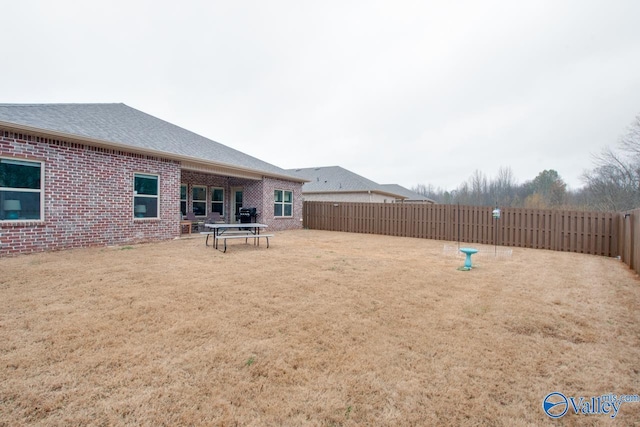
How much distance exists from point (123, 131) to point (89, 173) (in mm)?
2248

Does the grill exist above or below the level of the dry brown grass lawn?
above

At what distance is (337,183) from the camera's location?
22.7 m

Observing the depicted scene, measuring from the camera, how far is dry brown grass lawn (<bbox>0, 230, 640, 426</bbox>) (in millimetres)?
1856

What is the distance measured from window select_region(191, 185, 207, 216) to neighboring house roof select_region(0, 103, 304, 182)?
2428 millimetres

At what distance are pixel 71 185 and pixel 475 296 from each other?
32.7 feet

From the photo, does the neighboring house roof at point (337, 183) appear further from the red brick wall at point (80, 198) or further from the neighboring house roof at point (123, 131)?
the red brick wall at point (80, 198)

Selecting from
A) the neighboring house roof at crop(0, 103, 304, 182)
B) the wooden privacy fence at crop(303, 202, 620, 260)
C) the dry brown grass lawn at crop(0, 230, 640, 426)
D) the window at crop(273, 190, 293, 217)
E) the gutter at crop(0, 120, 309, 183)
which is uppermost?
the neighboring house roof at crop(0, 103, 304, 182)

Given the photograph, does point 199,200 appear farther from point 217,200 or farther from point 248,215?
point 248,215

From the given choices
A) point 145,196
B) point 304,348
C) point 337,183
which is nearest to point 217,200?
point 145,196

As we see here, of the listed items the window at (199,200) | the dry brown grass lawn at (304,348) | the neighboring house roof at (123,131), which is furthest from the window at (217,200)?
the dry brown grass lawn at (304,348)

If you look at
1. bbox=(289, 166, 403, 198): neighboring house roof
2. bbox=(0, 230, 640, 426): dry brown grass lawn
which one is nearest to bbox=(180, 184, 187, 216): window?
bbox=(0, 230, 640, 426): dry brown grass lawn

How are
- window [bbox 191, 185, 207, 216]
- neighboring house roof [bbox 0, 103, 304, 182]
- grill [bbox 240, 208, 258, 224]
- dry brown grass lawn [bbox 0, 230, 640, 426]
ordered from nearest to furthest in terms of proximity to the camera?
dry brown grass lawn [bbox 0, 230, 640, 426] < neighboring house roof [bbox 0, 103, 304, 182] < grill [bbox 240, 208, 258, 224] < window [bbox 191, 185, 207, 216]

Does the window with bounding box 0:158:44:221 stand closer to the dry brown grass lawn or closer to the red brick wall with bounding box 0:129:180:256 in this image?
the red brick wall with bounding box 0:129:180:256

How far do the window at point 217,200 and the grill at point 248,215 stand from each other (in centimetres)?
226
